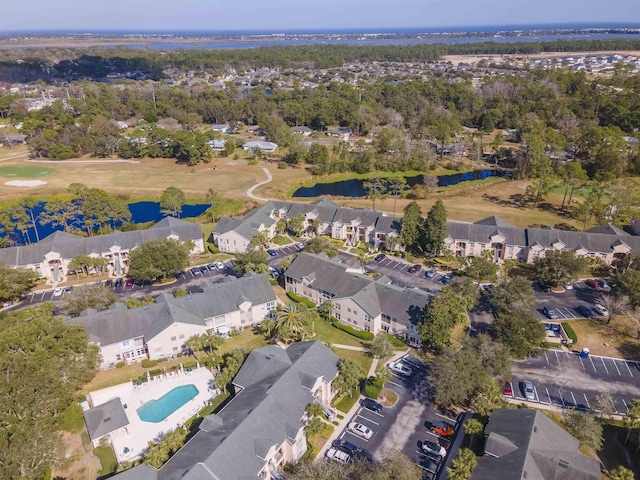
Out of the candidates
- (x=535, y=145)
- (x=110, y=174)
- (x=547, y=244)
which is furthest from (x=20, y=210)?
(x=535, y=145)

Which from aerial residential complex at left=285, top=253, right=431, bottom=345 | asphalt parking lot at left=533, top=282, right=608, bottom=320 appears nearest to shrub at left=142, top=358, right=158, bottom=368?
aerial residential complex at left=285, top=253, right=431, bottom=345

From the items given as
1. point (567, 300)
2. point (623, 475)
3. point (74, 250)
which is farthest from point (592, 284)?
point (74, 250)

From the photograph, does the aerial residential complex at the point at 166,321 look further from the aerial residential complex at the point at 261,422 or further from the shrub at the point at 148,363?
the aerial residential complex at the point at 261,422

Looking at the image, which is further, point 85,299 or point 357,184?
point 357,184

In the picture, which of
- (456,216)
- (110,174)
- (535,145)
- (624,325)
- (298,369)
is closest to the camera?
(298,369)

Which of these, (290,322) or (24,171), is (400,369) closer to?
(290,322)

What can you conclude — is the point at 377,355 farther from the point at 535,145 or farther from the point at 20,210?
the point at 535,145
